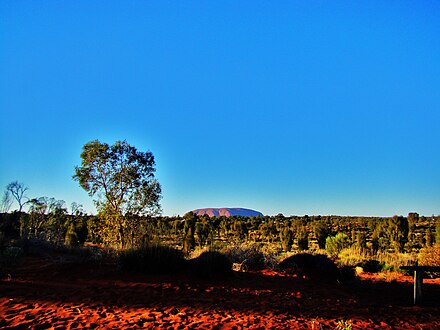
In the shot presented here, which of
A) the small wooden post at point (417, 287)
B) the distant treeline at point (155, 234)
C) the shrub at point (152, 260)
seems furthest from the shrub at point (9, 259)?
the small wooden post at point (417, 287)

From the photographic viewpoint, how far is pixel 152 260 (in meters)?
11.1

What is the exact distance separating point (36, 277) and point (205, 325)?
6.32 m

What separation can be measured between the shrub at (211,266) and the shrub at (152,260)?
624 millimetres

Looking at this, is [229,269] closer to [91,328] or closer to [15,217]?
[91,328]

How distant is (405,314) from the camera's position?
301 inches

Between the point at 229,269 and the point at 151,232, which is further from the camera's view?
the point at 151,232

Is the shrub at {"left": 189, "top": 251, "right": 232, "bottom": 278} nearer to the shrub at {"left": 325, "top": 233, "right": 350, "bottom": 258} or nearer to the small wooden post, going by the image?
the small wooden post

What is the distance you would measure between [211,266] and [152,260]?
190 cm

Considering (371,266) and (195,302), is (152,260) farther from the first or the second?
(371,266)

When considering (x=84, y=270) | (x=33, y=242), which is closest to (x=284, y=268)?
(x=84, y=270)

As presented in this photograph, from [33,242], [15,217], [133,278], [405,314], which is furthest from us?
[15,217]

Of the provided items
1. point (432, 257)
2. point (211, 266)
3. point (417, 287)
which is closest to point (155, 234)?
point (211, 266)

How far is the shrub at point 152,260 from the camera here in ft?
35.9

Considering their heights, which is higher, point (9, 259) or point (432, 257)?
point (432, 257)
